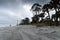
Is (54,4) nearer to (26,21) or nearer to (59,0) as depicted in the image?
(59,0)

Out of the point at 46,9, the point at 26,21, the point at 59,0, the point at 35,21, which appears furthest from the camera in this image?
the point at 26,21

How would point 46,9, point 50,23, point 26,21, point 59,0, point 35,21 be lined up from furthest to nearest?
point 26,21 < point 35,21 < point 46,9 < point 50,23 < point 59,0

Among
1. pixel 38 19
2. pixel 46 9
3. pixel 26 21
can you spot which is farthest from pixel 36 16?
pixel 26 21

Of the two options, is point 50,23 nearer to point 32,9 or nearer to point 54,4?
point 54,4

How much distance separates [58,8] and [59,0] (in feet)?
9.11

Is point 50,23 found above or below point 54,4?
below

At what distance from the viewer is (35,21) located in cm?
6819

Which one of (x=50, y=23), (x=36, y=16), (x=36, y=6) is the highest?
(x=36, y=6)

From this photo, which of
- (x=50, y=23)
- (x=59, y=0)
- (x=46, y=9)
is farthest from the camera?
Result: (x=46, y=9)

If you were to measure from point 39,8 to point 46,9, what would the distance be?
1539 centimetres

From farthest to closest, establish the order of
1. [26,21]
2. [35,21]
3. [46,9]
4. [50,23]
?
[26,21], [35,21], [46,9], [50,23]

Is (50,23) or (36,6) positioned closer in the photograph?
(50,23)

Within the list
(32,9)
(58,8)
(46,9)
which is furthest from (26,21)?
(58,8)

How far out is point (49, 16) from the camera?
5341cm
